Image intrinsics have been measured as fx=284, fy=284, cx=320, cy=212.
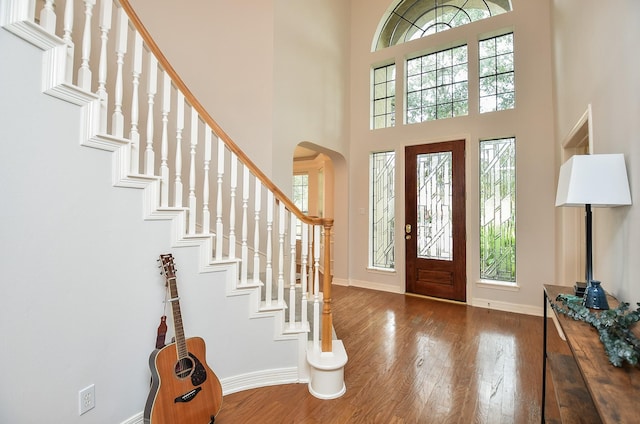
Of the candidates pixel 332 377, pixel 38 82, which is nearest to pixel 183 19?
pixel 38 82

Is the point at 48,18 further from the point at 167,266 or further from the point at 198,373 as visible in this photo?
the point at 198,373

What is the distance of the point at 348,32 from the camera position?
4996 millimetres

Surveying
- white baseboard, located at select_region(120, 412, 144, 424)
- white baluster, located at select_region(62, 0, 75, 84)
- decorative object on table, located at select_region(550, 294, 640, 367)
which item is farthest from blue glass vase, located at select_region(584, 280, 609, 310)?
white baluster, located at select_region(62, 0, 75, 84)

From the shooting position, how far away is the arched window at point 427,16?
4.13 m

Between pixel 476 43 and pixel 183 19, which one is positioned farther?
pixel 476 43

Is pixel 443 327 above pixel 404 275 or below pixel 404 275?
below

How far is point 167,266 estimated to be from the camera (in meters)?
1.65

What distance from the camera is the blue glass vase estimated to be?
4.48 ft

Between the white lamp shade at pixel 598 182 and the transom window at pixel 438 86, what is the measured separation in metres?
3.02

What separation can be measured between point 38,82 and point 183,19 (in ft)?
7.12

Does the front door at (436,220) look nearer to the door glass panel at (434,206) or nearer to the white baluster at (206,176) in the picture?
the door glass panel at (434,206)

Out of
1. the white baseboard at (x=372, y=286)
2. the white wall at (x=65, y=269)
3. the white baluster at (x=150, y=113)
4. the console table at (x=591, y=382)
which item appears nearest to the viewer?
the console table at (x=591, y=382)

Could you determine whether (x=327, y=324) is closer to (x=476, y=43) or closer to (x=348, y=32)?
(x=476, y=43)

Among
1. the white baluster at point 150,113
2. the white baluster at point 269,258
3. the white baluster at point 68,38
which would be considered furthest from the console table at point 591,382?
the white baluster at point 68,38
